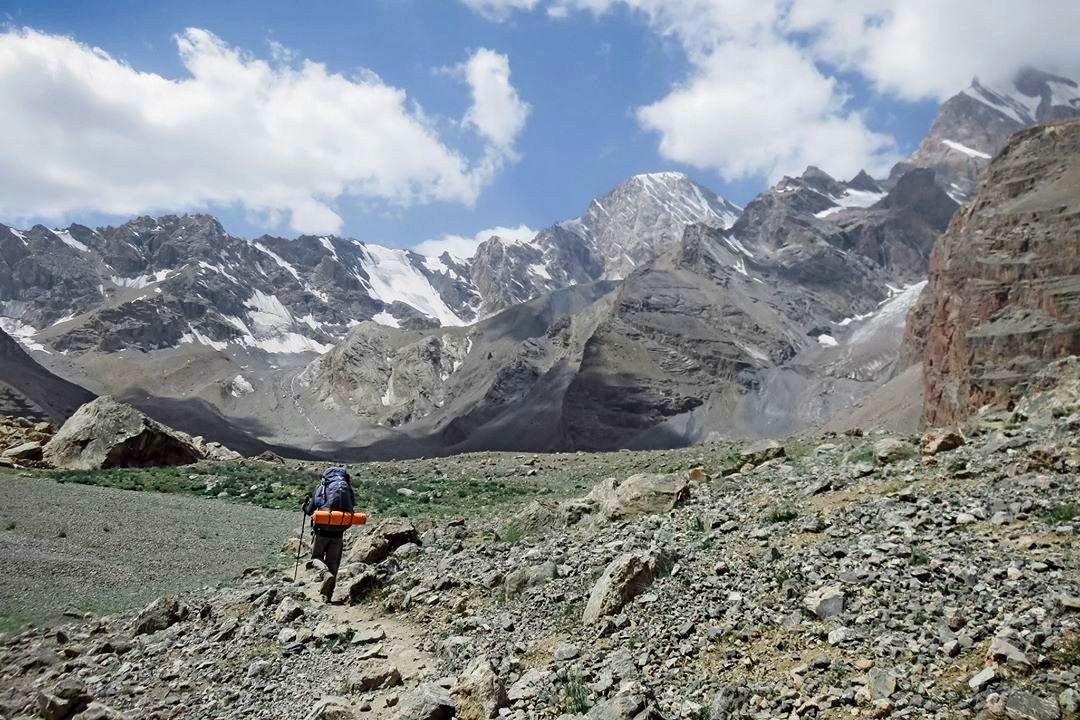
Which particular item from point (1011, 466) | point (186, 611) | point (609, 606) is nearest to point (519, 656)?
Answer: point (609, 606)

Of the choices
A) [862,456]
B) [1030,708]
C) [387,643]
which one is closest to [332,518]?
[387,643]

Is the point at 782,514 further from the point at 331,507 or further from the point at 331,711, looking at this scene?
the point at 331,507

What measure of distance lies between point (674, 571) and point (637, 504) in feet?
16.5

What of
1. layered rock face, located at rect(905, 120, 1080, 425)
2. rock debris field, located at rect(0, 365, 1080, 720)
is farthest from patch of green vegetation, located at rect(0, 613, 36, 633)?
layered rock face, located at rect(905, 120, 1080, 425)

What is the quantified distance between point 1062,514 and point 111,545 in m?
20.1

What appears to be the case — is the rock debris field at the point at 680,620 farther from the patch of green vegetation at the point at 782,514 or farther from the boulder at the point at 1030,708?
the patch of green vegetation at the point at 782,514

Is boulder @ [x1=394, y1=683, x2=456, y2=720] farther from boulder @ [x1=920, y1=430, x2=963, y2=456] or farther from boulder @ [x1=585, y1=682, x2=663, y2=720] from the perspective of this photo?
boulder @ [x1=920, y1=430, x2=963, y2=456]

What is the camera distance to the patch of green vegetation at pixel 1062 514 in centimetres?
919

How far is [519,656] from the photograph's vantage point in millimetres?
9227

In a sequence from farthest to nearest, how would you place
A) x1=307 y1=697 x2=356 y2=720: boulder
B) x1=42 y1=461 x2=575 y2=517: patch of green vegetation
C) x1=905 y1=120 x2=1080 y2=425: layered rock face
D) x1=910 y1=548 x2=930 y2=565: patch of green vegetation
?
x1=905 y1=120 x2=1080 y2=425: layered rock face < x1=42 y1=461 x2=575 y2=517: patch of green vegetation < x1=910 y1=548 x2=930 y2=565: patch of green vegetation < x1=307 y1=697 x2=356 y2=720: boulder

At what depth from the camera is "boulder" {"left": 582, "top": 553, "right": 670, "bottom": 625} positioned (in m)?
9.50

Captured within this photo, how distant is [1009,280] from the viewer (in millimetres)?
104875

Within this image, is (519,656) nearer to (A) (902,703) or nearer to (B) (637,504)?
(A) (902,703)

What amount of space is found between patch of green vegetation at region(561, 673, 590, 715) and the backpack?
27.3 ft
